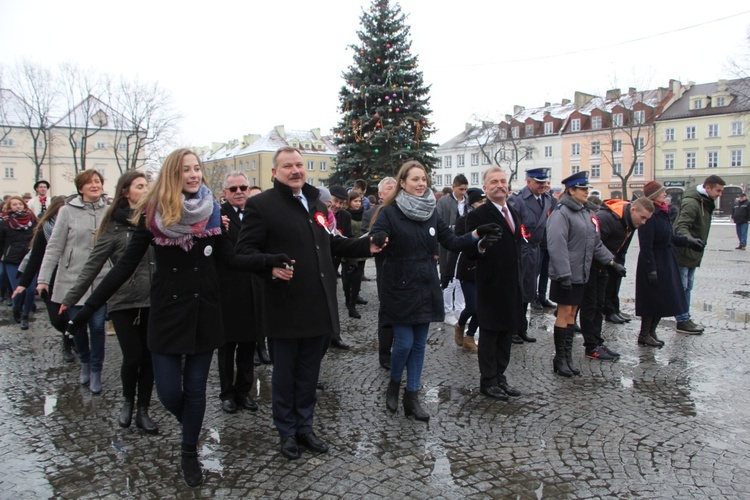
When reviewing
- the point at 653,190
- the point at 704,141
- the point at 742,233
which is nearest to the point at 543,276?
the point at 653,190

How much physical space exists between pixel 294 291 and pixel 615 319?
632 centimetres

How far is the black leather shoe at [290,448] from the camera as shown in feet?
13.4

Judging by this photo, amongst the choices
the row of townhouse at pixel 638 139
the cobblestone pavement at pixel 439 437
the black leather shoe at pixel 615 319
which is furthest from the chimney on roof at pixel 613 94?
the cobblestone pavement at pixel 439 437

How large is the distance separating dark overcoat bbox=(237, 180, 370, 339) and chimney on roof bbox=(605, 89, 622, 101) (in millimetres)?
65709

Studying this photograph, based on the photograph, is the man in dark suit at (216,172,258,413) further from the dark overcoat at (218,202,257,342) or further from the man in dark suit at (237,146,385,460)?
the man in dark suit at (237,146,385,460)

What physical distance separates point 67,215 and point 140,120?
158 ft

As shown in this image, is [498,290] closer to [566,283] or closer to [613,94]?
[566,283]

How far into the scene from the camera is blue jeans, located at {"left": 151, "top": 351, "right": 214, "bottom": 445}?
378cm

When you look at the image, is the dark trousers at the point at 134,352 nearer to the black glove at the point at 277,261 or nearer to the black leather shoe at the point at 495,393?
the black glove at the point at 277,261

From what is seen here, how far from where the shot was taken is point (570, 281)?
5.98 metres

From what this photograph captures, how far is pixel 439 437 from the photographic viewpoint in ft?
14.7

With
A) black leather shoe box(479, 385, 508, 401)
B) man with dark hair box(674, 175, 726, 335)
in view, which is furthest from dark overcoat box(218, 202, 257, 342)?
man with dark hair box(674, 175, 726, 335)

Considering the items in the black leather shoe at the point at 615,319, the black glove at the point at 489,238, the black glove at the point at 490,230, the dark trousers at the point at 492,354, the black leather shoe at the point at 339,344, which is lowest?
the black leather shoe at the point at 339,344

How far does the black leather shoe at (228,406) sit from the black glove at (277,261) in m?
1.93
